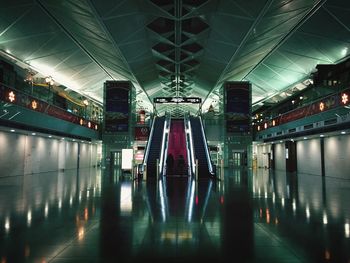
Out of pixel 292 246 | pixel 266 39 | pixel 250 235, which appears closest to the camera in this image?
pixel 292 246

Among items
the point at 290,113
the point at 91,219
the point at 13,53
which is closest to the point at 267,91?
the point at 290,113

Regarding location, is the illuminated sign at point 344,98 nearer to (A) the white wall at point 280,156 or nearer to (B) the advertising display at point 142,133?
(A) the white wall at point 280,156

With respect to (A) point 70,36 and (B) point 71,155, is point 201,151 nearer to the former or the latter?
(A) point 70,36

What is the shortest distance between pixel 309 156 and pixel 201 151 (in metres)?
10.1

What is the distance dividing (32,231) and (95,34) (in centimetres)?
1655

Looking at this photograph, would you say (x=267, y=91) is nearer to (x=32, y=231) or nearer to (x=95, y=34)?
(x=95, y=34)

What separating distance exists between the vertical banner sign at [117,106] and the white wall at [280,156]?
16.0 m

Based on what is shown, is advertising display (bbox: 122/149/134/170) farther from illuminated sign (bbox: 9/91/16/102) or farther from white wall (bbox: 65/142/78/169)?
white wall (bbox: 65/142/78/169)

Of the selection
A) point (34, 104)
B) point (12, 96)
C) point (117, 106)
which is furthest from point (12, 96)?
point (117, 106)

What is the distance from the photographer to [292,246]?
4.43 m

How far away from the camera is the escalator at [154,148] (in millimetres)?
19223

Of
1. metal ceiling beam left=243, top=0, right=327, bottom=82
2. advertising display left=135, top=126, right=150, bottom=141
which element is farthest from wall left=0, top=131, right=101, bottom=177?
metal ceiling beam left=243, top=0, right=327, bottom=82

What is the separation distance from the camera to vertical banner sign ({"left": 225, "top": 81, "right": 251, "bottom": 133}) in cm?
2603

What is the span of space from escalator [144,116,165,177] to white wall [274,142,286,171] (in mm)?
13025
